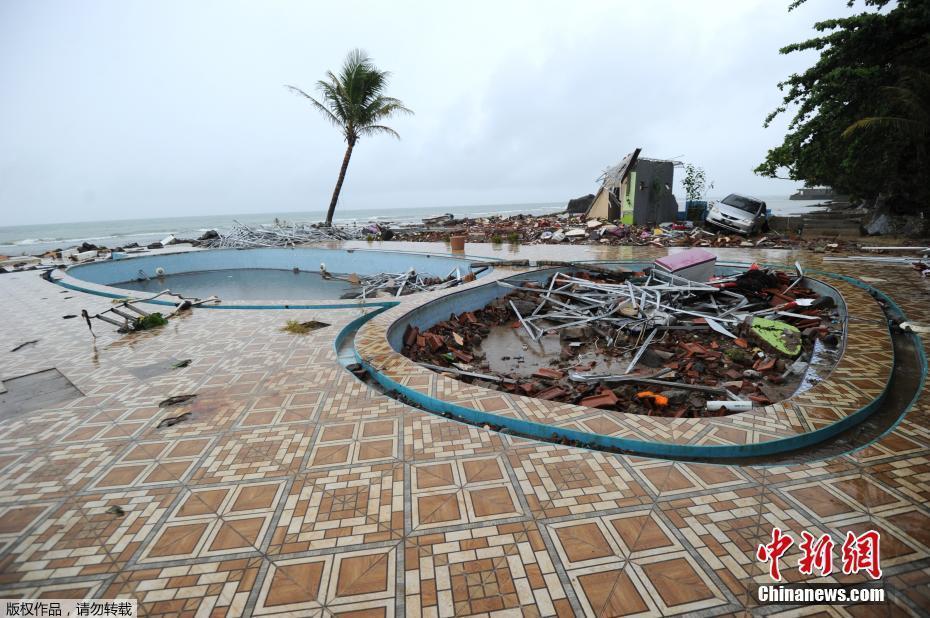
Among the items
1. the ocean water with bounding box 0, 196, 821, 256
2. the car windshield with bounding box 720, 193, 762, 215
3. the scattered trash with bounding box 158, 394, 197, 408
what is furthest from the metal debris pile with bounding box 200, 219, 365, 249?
the car windshield with bounding box 720, 193, 762, 215

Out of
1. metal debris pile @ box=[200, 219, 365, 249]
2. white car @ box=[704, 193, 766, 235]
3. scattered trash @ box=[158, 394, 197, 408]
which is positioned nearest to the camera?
scattered trash @ box=[158, 394, 197, 408]

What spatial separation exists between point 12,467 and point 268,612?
9.17 ft

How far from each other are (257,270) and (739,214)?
67.0ft

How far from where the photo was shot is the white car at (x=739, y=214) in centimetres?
1566

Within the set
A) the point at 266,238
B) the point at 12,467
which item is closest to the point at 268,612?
the point at 12,467

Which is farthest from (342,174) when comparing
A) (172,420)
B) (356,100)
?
(172,420)

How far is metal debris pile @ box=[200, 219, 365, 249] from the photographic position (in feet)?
62.6

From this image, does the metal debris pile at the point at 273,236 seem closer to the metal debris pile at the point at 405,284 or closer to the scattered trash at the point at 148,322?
the metal debris pile at the point at 405,284

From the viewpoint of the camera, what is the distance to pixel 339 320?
6668 mm

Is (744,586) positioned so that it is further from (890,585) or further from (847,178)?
(847,178)

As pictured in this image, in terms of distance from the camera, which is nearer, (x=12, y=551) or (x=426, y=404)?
(x=12, y=551)

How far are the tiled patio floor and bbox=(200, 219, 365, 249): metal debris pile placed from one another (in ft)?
54.8

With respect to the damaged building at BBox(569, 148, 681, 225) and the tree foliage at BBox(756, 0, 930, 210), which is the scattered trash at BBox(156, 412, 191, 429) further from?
the damaged building at BBox(569, 148, 681, 225)

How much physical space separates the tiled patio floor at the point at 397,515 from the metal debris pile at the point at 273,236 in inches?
658
